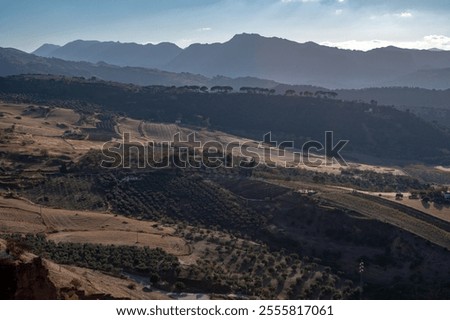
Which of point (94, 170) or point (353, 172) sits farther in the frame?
point (353, 172)

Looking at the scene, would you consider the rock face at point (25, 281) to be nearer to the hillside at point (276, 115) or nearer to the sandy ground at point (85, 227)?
the sandy ground at point (85, 227)

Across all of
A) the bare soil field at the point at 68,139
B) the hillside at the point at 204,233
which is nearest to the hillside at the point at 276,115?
the bare soil field at the point at 68,139

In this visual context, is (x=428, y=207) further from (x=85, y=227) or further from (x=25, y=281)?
(x=25, y=281)

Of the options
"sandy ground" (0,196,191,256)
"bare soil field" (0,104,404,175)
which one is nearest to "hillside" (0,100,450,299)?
"sandy ground" (0,196,191,256)

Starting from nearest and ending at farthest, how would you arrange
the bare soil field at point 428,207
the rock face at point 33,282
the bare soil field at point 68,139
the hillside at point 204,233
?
the rock face at point 33,282, the hillside at point 204,233, the bare soil field at point 428,207, the bare soil field at point 68,139

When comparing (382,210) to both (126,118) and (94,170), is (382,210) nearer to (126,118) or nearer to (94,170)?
(94,170)
